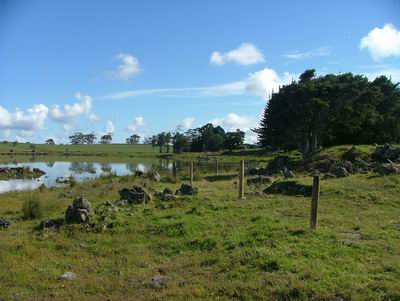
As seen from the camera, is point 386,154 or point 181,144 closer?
point 386,154

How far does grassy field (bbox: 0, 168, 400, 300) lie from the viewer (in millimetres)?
7602

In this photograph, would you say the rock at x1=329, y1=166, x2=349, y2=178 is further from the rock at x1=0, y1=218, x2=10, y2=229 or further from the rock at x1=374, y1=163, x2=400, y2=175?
the rock at x1=0, y1=218, x2=10, y2=229

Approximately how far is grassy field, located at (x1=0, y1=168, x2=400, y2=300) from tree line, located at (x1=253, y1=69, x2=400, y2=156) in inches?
1249

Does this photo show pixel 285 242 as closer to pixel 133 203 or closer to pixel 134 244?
pixel 134 244

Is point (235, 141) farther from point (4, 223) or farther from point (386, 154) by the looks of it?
point (4, 223)

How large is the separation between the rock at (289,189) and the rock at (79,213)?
9.17 metres

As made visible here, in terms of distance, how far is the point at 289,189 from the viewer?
19.9 m

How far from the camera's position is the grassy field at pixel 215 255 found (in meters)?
7.60

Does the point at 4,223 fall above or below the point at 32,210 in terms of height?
below

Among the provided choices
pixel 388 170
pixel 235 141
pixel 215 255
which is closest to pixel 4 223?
pixel 215 255

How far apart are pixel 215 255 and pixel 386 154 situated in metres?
19.6

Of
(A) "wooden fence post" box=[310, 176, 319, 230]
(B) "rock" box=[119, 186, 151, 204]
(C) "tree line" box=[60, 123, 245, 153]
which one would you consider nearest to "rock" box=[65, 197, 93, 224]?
(B) "rock" box=[119, 186, 151, 204]

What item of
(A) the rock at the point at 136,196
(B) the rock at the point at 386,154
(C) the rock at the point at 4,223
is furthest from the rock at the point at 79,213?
(B) the rock at the point at 386,154

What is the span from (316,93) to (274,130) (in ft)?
25.0
